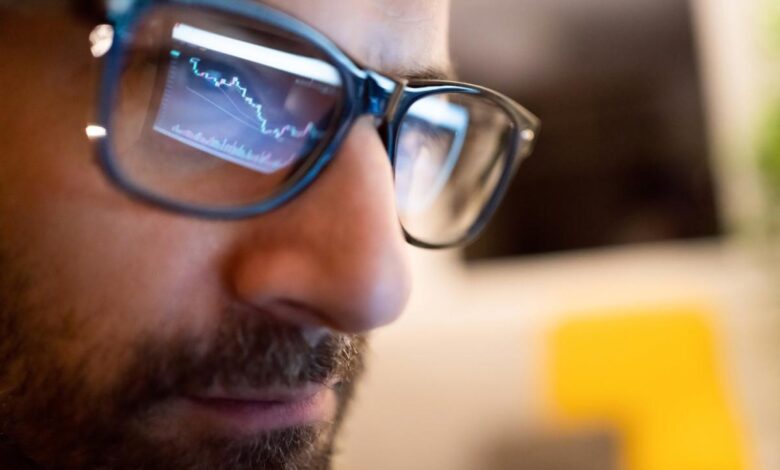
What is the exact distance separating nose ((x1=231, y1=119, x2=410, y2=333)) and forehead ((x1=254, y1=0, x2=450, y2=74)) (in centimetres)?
8

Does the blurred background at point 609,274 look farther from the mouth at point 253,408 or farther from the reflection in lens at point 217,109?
the reflection in lens at point 217,109

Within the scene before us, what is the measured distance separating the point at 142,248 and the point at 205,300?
6cm

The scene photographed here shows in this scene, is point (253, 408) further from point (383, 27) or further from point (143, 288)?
point (383, 27)

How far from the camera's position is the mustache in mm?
509

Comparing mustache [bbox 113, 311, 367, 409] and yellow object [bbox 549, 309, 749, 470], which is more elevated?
yellow object [bbox 549, 309, 749, 470]

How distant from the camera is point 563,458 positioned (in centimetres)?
161

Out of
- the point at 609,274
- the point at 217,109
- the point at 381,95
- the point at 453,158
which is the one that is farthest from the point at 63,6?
the point at 609,274

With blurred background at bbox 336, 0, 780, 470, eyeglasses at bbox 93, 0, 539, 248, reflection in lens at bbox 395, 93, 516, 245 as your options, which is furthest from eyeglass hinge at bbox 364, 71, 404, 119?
blurred background at bbox 336, 0, 780, 470

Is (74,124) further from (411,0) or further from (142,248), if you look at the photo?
(411,0)

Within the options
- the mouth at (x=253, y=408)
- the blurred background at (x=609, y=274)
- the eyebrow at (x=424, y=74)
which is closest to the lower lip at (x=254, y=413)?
the mouth at (x=253, y=408)

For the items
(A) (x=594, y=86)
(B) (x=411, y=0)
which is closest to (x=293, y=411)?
(B) (x=411, y=0)

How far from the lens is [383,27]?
1.93 feet

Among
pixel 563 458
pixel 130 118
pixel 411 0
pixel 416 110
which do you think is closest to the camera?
pixel 130 118

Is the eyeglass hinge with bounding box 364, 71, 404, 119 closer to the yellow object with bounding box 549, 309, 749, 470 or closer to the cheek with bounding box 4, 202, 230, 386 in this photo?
the cheek with bounding box 4, 202, 230, 386
